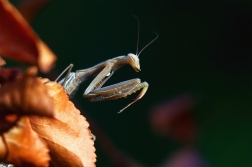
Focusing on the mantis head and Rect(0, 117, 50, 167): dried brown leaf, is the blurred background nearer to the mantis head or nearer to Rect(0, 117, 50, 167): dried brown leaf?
the mantis head

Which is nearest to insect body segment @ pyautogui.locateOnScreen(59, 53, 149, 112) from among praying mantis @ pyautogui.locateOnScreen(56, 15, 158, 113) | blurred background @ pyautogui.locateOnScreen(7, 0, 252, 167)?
praying mantis @ pyautogui.locateOnScreen(56, 15, 158, 113)

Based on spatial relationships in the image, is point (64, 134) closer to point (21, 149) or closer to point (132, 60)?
point (21, 149)

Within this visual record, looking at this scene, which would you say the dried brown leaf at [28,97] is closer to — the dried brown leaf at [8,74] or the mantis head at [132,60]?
the dried brown leaf at [8,74]

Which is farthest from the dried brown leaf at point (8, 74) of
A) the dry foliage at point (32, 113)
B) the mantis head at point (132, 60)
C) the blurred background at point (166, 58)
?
the blurred background at point (166, 58)

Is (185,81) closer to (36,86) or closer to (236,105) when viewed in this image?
(236,105)

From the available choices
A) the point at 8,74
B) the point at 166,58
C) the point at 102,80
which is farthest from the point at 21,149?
the point at 166,58
